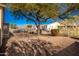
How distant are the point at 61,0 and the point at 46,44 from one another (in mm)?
492

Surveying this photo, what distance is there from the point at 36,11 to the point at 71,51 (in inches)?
22.1

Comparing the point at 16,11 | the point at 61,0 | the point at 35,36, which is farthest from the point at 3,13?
the point at 61,0

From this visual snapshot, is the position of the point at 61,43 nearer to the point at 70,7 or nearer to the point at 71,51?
the point at 71,51

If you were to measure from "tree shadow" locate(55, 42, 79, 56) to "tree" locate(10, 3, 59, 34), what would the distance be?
1.11 feet

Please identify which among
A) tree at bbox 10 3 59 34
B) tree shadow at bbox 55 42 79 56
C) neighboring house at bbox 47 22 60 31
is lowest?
tree shadow at bbox 55 42 79 56

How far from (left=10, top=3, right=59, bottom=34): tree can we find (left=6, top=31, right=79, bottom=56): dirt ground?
12cm

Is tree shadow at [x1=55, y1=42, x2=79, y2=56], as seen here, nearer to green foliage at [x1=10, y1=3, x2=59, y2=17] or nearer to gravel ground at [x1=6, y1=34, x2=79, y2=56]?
gravel ground at [x1=6, y1=34, x2=79, y2=56]

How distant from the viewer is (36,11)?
3.16 m

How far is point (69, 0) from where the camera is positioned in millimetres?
3148

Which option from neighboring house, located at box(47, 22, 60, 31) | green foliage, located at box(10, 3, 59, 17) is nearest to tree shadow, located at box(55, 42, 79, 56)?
neighboring house, located at box(47, 22, 60, 31)

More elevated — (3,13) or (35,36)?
(3,13)

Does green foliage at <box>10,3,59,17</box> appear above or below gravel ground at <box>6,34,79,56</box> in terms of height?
above

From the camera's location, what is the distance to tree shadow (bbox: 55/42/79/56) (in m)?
3.13

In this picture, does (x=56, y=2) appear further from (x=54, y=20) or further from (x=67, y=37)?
(x=67, y=37)
